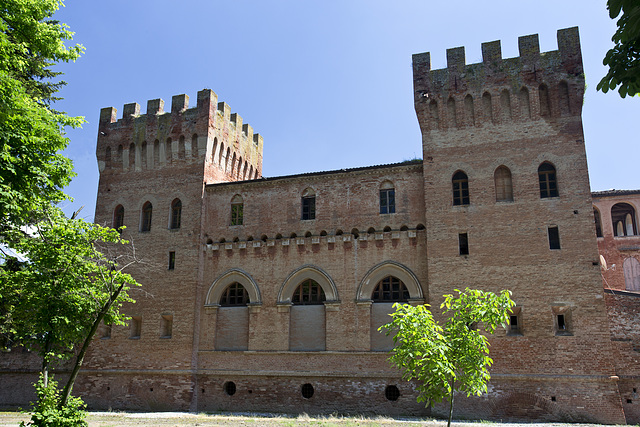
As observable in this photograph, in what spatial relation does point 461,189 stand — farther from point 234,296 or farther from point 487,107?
point 234,296

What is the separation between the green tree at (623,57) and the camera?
4.79 m

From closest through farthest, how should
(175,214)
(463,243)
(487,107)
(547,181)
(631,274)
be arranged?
(547,181) → (463,243) → (487,107) → (175,214) → (631,274)

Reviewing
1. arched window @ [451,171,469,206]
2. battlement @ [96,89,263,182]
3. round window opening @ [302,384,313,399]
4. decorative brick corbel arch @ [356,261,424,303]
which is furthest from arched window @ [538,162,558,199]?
battlement @ [96,89,263,182]

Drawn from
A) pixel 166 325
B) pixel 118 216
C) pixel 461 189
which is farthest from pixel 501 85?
pixel 118 216

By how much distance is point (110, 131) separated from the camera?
25578mm

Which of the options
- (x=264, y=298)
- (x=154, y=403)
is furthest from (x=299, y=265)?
(x=154, y=403)

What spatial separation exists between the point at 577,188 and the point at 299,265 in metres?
10.4

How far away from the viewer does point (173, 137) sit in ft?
79.5

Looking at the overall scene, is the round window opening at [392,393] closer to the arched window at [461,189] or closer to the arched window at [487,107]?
the arched window at [461,189]

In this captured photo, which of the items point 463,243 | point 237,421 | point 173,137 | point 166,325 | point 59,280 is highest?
point 173,137

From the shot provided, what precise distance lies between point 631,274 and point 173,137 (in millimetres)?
24388

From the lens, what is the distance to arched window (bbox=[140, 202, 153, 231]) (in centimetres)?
2391

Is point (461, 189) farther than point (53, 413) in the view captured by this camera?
Yes

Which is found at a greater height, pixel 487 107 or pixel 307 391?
pixel 487 107
